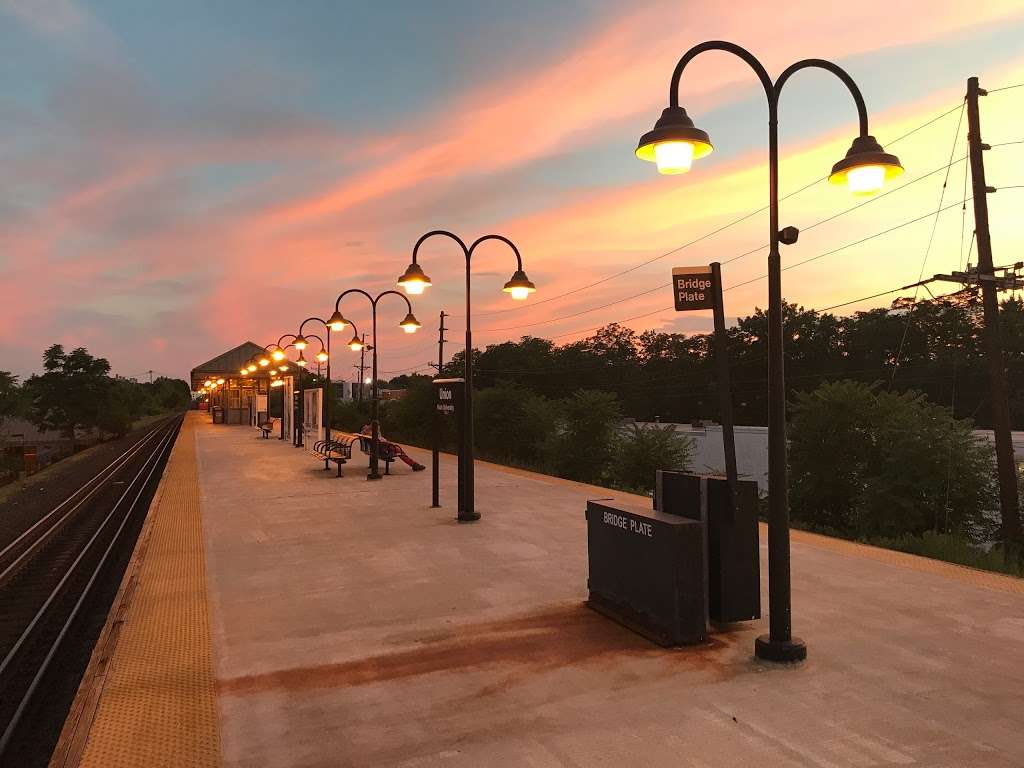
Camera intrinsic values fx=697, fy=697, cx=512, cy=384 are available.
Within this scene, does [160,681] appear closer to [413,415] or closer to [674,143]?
[674,143]

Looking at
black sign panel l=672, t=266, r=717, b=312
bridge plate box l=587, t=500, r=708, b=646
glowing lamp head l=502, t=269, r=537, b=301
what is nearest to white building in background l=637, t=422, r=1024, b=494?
glowing lamp head l=502, t=269, r=537, b=301

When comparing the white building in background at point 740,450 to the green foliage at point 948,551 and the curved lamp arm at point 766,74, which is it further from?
the curved lamp arm at point 766,74

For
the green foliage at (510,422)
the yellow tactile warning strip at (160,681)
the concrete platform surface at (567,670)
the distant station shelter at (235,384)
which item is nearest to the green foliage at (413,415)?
the green foliage at (510,422)

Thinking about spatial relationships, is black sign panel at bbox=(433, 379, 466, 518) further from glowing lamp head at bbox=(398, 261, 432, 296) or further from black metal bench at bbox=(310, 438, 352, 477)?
black metal bench at bbox=(310, 438, 352, 477)

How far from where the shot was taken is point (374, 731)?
4.32m

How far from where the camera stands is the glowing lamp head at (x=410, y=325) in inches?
628

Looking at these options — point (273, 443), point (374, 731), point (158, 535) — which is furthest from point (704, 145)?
point (273, 443)

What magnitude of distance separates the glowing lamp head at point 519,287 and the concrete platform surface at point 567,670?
13.2 feet

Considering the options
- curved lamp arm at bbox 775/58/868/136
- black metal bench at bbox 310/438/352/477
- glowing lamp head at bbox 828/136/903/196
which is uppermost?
curved lamp arm at bbox 775/58/868/136

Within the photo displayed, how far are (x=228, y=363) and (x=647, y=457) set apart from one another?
46277mm

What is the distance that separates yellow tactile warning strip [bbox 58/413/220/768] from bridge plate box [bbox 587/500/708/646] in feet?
11.3

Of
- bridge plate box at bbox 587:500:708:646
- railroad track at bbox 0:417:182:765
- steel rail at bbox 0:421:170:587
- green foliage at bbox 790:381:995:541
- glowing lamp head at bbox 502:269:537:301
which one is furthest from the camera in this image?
green foliage at bbox 790:381:995:541

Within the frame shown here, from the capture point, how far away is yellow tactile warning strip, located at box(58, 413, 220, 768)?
4.11 metres

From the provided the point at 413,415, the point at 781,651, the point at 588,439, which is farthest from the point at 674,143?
the point at 413,415
